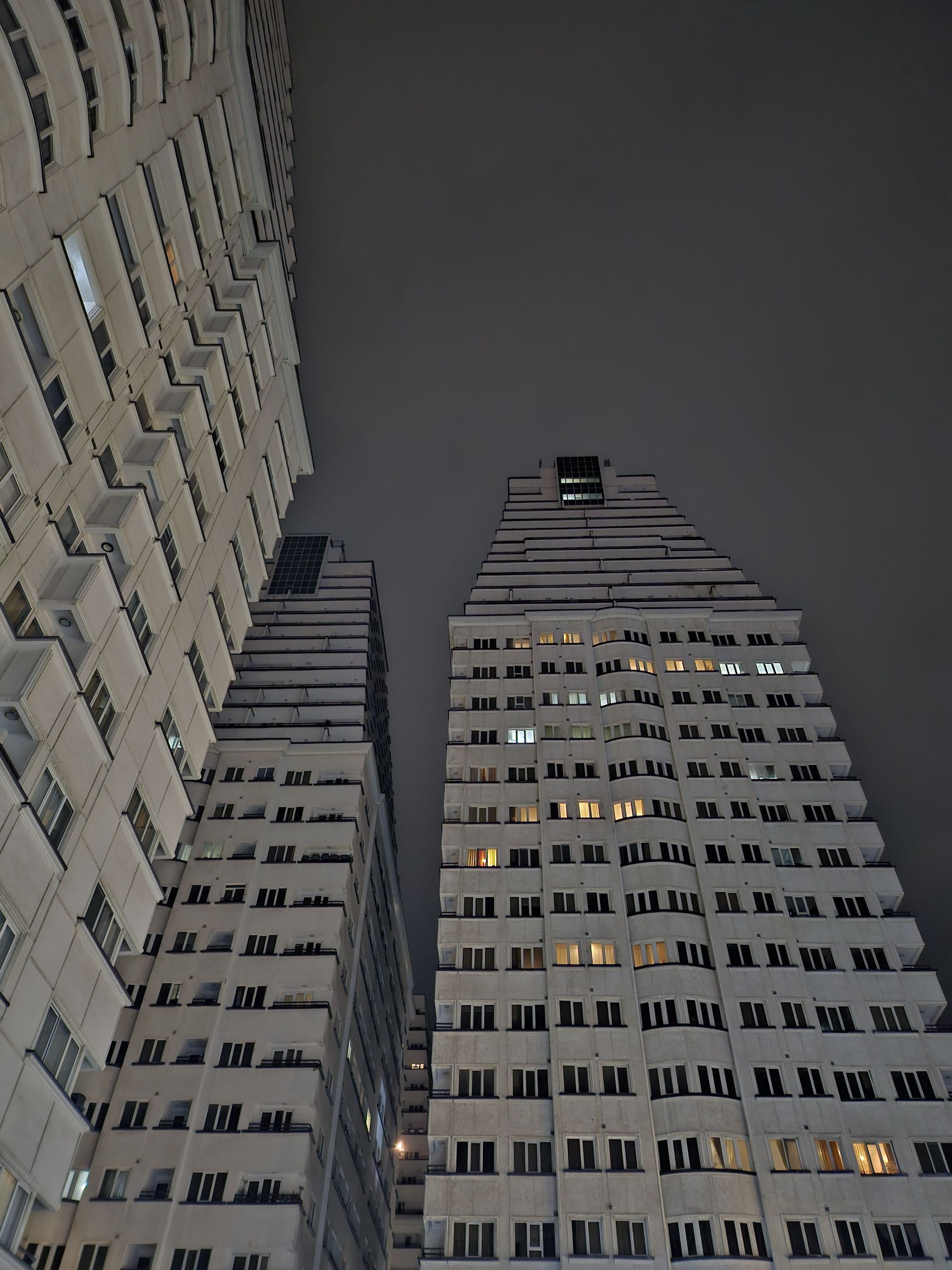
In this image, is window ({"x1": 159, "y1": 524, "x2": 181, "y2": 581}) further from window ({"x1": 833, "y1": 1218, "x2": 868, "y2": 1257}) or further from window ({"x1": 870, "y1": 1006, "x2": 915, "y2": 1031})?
window ({"x1": 870, "y1": 1006, "x2": 915, "y2": 1031})

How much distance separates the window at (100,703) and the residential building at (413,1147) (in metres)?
51.8

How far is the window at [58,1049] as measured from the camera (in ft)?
86.4

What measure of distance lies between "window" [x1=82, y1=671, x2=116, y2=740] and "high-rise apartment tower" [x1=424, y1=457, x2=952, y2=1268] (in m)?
27.8

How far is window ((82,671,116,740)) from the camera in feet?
95.6

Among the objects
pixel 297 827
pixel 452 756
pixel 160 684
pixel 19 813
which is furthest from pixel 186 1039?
pixel 19 813

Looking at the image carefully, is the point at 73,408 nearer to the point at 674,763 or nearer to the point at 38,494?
the point at 38,494

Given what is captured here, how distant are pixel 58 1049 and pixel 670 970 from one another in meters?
32.2

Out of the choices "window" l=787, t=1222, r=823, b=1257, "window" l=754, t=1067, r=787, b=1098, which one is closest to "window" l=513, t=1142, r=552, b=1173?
"window" l=754, t=1067, r=787, b=1098

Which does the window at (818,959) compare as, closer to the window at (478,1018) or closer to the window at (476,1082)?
the window at (478,1018)

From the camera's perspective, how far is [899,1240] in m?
39.2

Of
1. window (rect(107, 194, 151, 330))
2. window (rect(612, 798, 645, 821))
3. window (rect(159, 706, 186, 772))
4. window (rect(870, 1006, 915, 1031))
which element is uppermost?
window (rect(612, 798, 645, 821))

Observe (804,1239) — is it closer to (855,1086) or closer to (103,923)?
(855,1086)

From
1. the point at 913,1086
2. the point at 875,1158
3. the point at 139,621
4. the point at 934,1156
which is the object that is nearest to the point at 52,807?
the point at 139,621

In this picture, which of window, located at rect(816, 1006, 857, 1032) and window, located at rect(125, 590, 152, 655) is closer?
window, located at rect(125, 590, 152, 655)
